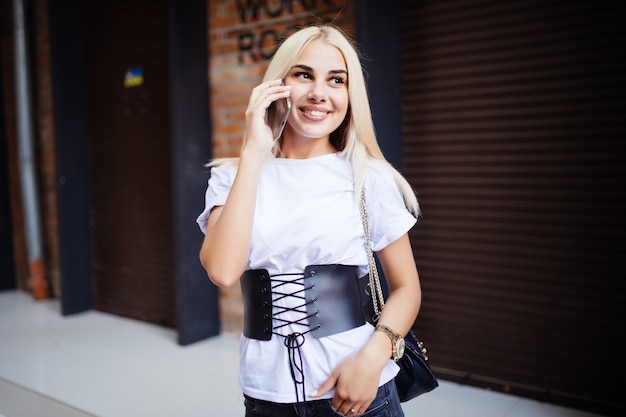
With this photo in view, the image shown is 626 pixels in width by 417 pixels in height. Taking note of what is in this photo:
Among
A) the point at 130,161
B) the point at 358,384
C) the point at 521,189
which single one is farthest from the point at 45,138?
the point at 358,384

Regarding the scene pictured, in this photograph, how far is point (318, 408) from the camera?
146 centimetres

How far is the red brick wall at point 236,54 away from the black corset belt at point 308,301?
2.72 metres

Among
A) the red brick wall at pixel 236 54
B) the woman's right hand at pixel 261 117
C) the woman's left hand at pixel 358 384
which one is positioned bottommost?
the woman's left hand at pixel 358 384

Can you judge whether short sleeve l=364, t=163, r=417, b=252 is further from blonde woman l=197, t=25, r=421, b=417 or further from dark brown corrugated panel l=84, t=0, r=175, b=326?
dark brown corrugated panel l=84, t=0, r=175, b=326

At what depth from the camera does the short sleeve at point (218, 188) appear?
1.57 m

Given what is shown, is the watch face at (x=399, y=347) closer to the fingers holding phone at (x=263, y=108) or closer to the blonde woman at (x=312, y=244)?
the blonde woman at (x=312, y=244)

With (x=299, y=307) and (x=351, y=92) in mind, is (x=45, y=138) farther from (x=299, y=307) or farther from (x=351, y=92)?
(x=299, y=307)

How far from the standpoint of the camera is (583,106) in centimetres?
290

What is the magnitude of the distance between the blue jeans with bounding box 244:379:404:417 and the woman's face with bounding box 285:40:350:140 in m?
0.73

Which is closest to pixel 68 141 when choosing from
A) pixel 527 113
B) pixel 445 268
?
pixel 445 268

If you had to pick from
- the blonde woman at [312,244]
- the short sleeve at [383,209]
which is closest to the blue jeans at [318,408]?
the blonde woman at [312,244]

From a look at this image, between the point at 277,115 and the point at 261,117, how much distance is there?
12cm

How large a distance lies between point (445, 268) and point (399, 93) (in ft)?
3.70

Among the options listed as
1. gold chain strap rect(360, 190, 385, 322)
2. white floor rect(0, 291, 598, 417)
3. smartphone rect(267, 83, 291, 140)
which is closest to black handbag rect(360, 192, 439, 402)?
gold chain strap rect(360, 190, 385, 322)
